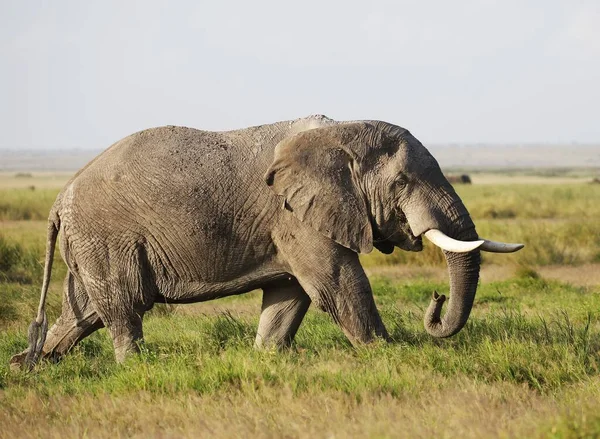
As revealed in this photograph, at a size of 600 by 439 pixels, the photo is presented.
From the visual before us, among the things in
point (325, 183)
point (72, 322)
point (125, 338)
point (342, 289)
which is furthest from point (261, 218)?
point (72, 322)

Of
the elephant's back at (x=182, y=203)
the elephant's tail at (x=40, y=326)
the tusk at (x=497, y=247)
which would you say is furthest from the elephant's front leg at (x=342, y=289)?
the elephant's tail at (x=40, y=326)

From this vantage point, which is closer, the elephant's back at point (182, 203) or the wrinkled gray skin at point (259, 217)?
the wrinkled gray skin at point (259, 217)

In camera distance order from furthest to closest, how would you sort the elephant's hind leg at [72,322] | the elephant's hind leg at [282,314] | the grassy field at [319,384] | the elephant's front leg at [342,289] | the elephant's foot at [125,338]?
the elephant's hind leg at [72,322] < the elephant's hind leg at [282,314] < the elephant's foot at [125,338] < the elephant's front leg at [342,289] < the grassy field at [319,384]

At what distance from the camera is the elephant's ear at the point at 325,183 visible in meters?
8.30

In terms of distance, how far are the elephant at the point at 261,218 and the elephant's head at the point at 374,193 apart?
0.01m

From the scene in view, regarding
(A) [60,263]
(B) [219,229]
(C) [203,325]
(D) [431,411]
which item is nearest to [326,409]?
(D) [431,411]

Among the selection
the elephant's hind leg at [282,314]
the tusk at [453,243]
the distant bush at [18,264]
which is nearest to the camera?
the tusk at [453,243]

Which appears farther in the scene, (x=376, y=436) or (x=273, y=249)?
(x=273, y=249)

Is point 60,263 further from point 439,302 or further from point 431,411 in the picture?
point 431,411

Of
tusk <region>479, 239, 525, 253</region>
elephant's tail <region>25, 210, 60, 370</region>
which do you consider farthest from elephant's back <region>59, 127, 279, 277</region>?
tusk <region>479, 239, 525, 253</region>

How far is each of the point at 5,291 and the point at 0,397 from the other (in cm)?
622

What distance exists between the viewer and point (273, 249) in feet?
27.9

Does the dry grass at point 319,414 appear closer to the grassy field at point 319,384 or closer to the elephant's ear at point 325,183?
the grassy field at point 319,384

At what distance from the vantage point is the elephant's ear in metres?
8.30
